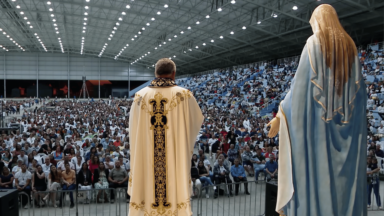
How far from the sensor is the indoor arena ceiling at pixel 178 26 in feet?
70.3

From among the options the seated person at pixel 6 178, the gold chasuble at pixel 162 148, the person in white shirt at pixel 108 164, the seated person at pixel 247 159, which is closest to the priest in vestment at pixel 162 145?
the gold chasuble at pixel 162 148

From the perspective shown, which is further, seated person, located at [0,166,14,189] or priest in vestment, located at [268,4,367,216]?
seated person, located at [0,166,14,189]

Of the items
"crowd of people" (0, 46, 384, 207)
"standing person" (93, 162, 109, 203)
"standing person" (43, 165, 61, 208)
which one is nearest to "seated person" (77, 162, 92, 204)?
"crowd of people" (0, 46, 384, 207)

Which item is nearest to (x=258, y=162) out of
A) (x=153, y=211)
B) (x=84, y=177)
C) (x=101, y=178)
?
(x=101, y=178)

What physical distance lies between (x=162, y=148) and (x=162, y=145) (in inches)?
1.1

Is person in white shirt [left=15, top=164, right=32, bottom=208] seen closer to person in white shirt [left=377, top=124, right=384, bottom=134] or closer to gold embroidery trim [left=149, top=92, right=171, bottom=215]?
gold embroidery trim [left=149, top=92, right=171, bottom=215]

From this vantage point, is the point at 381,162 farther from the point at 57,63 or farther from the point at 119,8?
the point at 57,63

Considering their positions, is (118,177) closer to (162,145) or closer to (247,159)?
(247,159)

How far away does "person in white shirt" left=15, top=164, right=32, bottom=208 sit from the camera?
693 centimetres

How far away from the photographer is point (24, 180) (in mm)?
7066

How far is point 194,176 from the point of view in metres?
7.71

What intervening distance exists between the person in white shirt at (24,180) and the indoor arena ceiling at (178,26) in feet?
52.3

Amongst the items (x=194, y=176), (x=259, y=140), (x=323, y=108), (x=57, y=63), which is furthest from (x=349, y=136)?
(x=57, y=63)

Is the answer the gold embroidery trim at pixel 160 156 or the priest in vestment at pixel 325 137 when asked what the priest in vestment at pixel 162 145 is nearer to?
the gold embroidery trim at pixel 160 156
